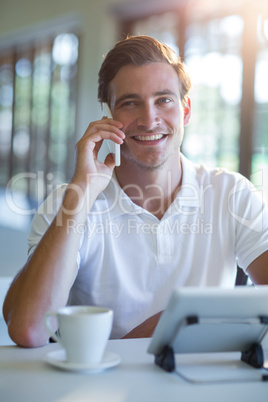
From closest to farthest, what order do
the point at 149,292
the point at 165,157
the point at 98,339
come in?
the point at 98,339, the point at 149,292, the point at 165,157

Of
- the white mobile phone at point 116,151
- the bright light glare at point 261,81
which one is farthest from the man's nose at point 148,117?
the bright light glare at point 261,81

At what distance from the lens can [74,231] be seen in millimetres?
1370

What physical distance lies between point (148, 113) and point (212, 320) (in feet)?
3.07

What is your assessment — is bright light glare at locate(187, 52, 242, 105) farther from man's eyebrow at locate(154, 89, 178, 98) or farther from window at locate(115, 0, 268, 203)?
man's eyebrow at locate(154, 89, 178, 98)

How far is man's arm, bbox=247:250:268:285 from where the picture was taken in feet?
5.36

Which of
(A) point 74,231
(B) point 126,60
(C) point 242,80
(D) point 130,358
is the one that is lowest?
(D) point 130,358

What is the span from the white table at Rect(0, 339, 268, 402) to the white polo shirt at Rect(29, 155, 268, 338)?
1.81 feet

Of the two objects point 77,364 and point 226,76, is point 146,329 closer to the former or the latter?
point 77,364

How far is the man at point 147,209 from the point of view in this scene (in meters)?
1.60

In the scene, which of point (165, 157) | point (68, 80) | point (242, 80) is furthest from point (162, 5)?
point (165, 157)

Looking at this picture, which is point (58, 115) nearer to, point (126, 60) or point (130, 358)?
point (126, 60)

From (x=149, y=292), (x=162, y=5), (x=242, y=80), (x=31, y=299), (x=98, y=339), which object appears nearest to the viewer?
(x=98, y=339)

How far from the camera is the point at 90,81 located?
19.1ft

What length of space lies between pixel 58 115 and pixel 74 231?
5.74 meters
